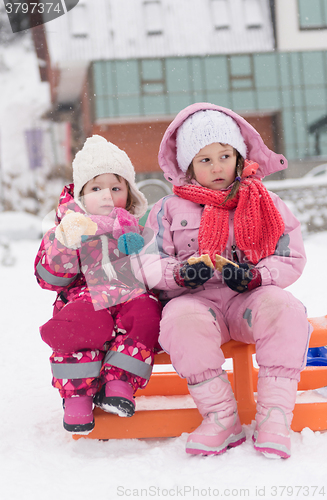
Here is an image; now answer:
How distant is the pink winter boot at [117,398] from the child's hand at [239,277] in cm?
31

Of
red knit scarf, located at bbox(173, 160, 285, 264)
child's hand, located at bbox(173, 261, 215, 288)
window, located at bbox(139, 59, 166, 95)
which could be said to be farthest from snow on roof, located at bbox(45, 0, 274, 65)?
child's hand, located at bbox(173, 261, 215, 288)

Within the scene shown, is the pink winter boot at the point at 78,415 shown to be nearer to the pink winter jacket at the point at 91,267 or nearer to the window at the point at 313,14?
the pink winter jacket at the point at 91,267

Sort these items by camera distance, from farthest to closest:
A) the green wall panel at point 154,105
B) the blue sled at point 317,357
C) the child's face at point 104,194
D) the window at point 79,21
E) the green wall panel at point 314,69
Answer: the green wall panel at point 314,69
the window at point 79,21
the green wall panel at point 154,105
the blue sled at point 317,357
the child's face at point 104,194

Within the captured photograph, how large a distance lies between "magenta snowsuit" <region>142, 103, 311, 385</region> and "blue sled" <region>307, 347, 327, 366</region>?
14.1 inches

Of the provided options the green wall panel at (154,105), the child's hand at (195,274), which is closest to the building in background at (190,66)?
the green wall panel at (154,105)

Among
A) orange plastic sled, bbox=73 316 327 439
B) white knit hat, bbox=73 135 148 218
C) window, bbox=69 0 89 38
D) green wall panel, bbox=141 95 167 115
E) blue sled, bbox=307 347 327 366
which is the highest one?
window, bbox=69 0 89 38

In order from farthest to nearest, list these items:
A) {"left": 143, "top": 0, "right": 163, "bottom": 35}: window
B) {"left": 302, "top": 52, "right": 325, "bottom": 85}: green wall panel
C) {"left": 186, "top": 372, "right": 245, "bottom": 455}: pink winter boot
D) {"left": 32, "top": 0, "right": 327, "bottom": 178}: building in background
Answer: {"left": 143, "top": 0, "right": 163, "bottom": 35}: window < {"left": 302, "top": 52, "right": 325, "bottom": 85}: green wall panel < {"left": 32, "top": 0, "right": 327, "bottom": 178}: building in background < {"left": 186, "top": 372, "right": 245, "bottom": 455}: pink winter boot

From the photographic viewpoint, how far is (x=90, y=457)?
0.93 m

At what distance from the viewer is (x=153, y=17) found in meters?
8.38

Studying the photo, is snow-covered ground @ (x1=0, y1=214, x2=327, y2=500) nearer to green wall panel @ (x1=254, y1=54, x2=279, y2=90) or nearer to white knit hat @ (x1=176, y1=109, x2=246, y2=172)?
white knit hat @ (x1=176, y1=109, x2=246, y2=172)

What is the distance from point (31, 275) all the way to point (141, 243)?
8.82 ft

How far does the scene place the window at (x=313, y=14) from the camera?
8078 millimetres

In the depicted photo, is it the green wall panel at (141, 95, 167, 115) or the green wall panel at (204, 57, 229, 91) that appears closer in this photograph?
the green wall panel at (141, 95, 167, 115)

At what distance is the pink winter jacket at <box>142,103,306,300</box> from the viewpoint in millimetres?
1033
